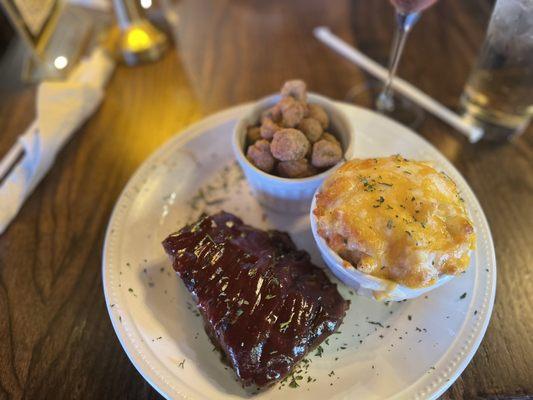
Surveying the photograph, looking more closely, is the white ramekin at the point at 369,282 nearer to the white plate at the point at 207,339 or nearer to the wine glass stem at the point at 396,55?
the white plate at the point at 207,339

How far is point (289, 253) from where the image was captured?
1.11m

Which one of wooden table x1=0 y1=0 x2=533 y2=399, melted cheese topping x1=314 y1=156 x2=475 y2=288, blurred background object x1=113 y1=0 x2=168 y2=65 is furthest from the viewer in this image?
blurred background object x1=113 y1=0 x2=168 y2=65

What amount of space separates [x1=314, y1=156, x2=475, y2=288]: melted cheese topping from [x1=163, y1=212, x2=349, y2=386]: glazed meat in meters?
0.14

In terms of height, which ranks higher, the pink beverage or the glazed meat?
the pink beverage

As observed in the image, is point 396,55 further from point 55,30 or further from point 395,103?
point 55,30

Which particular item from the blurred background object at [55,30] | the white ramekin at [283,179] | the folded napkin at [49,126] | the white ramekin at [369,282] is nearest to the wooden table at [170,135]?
the folded napkin at [49,126]

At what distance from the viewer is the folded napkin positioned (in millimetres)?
1340

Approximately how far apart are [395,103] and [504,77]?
0.40 meters

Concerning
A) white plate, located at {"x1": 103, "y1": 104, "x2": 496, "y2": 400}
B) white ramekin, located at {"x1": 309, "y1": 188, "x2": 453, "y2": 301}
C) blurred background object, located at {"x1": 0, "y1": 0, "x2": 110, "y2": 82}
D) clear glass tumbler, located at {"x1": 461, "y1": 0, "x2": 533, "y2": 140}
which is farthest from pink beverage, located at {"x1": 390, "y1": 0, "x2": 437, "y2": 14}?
blurred background object, located at {"x1": 0, "y1": 0, "x2": 110, "y2": 82}

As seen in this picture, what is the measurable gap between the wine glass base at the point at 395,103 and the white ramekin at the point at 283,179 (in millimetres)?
458

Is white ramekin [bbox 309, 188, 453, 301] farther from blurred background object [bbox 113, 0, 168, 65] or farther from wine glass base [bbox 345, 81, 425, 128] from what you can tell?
blurred background object [bbox 113, 0, 168, 65]

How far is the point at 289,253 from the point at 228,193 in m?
0.33

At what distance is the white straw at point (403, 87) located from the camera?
4.83ft

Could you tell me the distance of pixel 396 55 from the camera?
1386 millimetres
